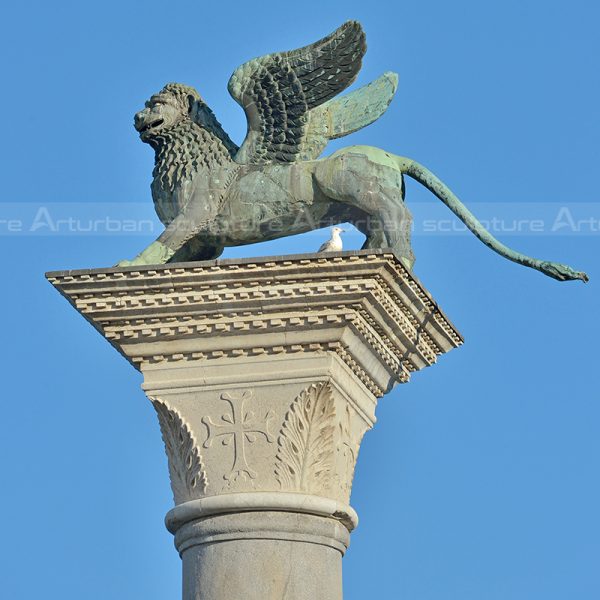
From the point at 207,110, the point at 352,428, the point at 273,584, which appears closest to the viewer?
the point at 273,584

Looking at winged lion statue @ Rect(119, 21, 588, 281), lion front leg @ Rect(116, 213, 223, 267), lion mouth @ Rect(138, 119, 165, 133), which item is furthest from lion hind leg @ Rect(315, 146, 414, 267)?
lion mouth @ Rect(138, 119, 165, 133)

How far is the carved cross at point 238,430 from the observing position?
15.7 m

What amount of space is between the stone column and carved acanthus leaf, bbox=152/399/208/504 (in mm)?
12

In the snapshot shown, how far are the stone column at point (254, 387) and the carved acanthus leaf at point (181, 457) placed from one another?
0.01 m

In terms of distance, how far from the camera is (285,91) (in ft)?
56.5

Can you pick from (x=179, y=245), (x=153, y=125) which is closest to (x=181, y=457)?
(x=179, y=245)

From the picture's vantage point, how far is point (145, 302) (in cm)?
1595

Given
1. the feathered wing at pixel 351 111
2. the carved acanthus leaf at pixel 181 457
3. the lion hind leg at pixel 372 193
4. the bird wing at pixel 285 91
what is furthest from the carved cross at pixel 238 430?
the feathered wing at pixel 351 111

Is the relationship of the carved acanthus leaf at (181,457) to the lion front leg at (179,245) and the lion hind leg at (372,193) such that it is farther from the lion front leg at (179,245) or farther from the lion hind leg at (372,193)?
the lion hind leg at (372,193)

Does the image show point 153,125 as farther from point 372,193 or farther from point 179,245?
point 372,193

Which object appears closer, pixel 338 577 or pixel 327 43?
pixel 338 577

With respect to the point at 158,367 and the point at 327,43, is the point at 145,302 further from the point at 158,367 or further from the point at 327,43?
the point at 327,43

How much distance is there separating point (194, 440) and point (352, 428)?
55.3 inches

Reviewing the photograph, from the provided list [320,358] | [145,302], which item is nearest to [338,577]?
[320,358]
